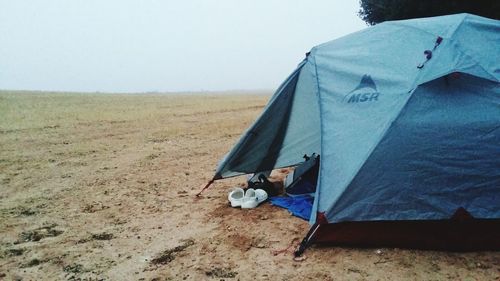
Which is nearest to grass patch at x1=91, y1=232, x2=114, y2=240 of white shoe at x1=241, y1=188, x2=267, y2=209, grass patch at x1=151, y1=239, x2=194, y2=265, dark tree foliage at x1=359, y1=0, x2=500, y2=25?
grass patch at x1=151, y1=239, x2=194, y2=265

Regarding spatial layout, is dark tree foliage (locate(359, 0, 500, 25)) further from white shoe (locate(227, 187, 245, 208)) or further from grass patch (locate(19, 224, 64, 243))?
grass patch (locate(19, 224, 64, 243))

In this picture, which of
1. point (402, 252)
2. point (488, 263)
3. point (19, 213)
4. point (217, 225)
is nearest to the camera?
point (488, 263)

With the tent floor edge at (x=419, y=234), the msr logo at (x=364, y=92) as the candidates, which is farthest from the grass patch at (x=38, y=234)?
the msr logo at (x=364, y=92)

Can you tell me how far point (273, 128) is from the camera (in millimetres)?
6008

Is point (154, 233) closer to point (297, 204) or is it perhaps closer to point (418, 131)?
point (297, 204)

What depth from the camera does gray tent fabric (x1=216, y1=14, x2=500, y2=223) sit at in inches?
149

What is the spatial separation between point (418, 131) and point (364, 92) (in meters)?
0.84

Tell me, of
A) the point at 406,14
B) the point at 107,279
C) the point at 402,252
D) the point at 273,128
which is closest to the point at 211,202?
the point at 273,128

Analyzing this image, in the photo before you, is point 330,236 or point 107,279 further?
point 330,236

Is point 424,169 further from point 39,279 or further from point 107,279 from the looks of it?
point 39,279

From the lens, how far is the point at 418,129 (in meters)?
3.87

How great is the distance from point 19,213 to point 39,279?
7.07ft

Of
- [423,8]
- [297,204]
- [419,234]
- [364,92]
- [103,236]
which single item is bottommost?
[103,236]

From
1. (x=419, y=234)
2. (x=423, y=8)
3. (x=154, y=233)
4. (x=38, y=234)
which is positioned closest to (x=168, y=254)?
(x=154, y=233)
